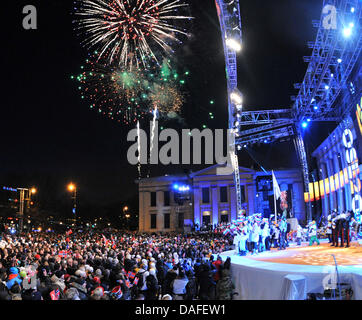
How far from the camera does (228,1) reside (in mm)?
16719

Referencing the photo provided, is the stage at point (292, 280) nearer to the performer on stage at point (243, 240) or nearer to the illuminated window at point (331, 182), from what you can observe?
the performer on stage at point (243, 240)

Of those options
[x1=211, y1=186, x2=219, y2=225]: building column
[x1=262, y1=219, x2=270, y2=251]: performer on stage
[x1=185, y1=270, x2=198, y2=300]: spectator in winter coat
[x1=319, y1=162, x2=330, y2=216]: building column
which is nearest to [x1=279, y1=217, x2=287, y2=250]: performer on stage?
[x1=262, y1=219, x2=270, y2=251]: performer on stage

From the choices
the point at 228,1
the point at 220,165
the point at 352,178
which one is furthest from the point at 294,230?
the point at 220,165

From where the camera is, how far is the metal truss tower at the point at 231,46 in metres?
17.1

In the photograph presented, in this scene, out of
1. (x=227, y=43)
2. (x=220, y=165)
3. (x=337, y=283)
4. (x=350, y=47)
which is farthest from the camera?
(x=220, y=165)

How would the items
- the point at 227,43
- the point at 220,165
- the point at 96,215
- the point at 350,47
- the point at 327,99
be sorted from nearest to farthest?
1. the point at 350,47
2. the point at 227,43
3. the point at 327,99
4. the point at 220,165
5. the point at 96,215

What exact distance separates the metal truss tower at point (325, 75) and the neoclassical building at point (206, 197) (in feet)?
78.2

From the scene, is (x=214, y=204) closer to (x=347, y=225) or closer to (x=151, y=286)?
(x=347, y=225)

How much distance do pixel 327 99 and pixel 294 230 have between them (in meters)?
8.94

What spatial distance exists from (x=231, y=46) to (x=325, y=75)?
6146 mm

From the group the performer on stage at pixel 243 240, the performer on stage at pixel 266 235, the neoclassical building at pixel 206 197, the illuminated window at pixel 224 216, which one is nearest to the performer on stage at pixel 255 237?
the performer on stage at pixel 243 240

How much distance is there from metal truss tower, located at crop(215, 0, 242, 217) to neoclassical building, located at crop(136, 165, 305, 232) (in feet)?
85.9

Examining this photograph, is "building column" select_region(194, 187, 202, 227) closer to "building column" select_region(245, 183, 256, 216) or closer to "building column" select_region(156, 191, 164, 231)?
"building column" select_region(156, 191, 164, 231)
